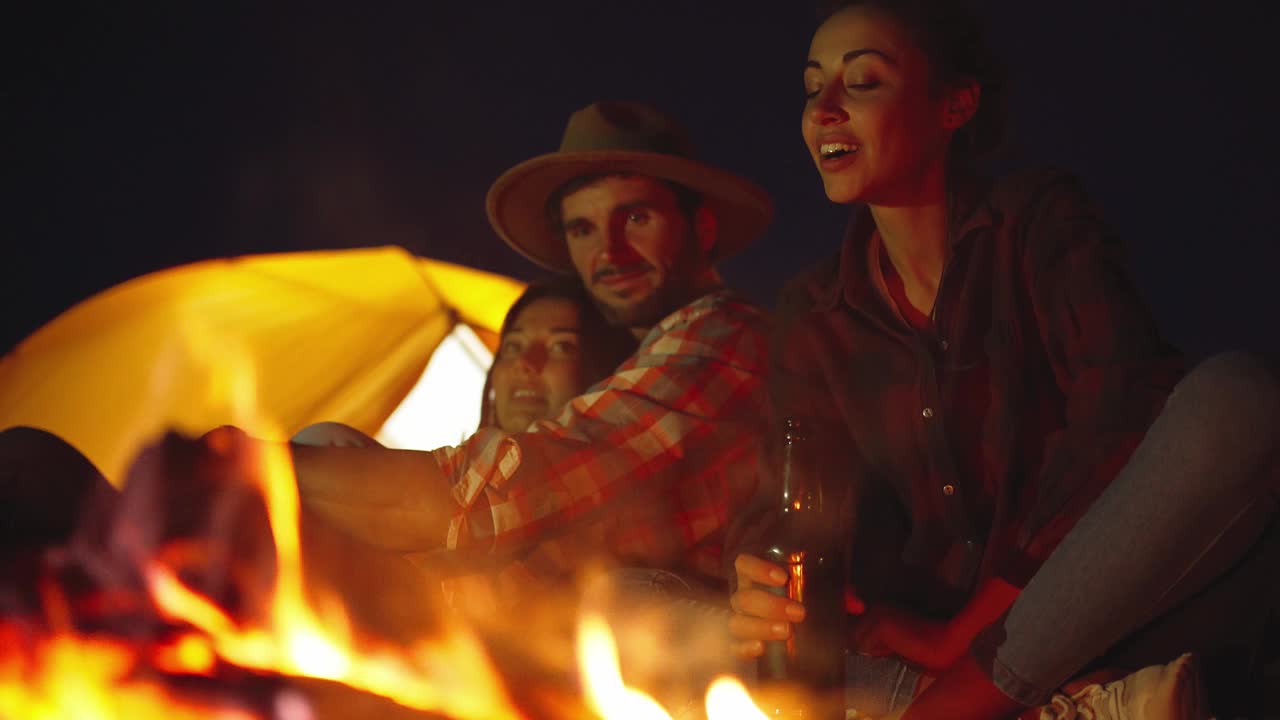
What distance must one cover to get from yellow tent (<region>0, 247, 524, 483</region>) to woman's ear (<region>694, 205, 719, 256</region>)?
26.5 inches

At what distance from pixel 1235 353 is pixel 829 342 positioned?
59 cm

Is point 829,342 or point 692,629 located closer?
point 692,629

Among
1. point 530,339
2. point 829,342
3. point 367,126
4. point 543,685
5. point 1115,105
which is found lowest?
point 543,685

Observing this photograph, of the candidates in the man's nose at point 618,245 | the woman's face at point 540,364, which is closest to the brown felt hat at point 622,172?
the man's nose at point 618,245

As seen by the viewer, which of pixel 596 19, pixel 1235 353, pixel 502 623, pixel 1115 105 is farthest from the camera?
pixel 596 19

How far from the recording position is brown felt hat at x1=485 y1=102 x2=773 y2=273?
2.13 meters

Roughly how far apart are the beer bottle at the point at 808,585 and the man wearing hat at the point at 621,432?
32 cm

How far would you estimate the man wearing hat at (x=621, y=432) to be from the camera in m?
1.65

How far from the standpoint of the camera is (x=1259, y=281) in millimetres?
2047

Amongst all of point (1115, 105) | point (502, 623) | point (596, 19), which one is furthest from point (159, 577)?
point (1115, 105)

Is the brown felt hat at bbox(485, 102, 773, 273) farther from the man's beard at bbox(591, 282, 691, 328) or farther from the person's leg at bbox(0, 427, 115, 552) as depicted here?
the person's leg at bbox(0, 427, 115, 552)

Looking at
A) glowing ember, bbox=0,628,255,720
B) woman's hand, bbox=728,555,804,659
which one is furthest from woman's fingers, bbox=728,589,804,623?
glowing ember, bbox=0,628,255,720

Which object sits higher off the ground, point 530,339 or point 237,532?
point 530,339

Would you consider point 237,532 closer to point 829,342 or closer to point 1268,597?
point 829,342
